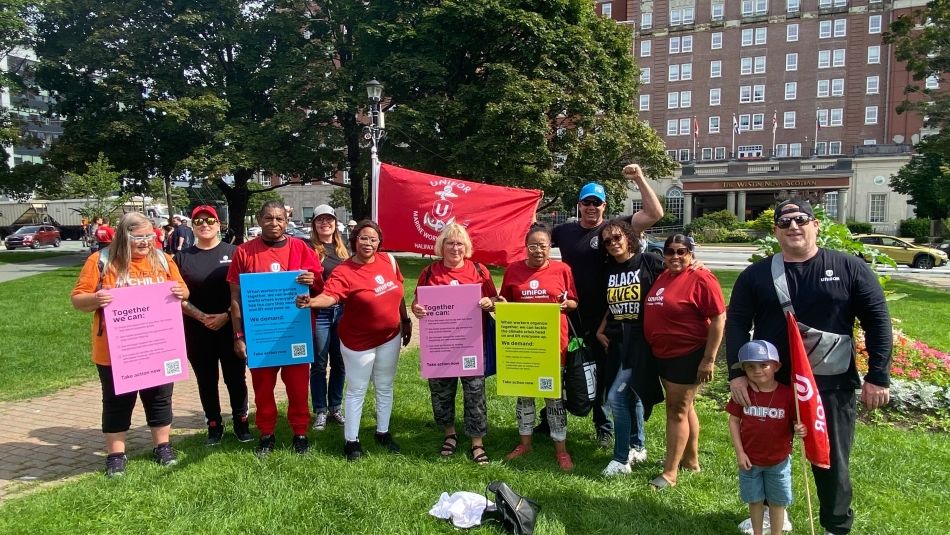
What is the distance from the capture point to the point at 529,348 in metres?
4.83

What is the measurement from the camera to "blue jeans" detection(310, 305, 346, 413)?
5914 millimetres

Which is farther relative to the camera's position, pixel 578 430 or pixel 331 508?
pixel 578 430

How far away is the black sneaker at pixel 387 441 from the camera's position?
5318 millimetres

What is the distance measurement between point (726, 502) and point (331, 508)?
282cm

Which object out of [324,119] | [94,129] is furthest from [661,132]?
[94,129]

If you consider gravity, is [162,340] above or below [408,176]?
below

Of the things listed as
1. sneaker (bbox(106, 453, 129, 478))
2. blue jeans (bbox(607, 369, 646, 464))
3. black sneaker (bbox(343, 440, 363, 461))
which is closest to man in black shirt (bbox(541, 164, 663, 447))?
blue jeans (bbox(607, 369, 646, 464))

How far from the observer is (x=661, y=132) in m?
70.6

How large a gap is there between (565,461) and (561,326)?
44.4 inches

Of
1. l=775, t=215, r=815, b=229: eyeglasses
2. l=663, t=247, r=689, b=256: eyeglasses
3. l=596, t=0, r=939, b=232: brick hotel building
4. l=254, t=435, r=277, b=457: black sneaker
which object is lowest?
l=254, t=435, r=277, b=457: black sneaker

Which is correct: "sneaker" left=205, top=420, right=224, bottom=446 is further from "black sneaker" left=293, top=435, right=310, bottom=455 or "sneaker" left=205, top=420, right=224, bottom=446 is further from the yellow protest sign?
the yellow protest sign

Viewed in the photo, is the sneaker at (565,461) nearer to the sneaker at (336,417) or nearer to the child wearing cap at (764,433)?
the child wearing cap at (764,433)

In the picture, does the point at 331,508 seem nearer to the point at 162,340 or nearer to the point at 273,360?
the point at 273,360

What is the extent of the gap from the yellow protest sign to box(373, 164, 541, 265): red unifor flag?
1.77 m
